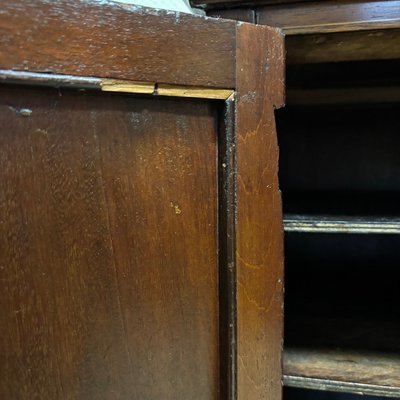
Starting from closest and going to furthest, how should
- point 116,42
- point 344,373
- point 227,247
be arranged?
point 116,42
point 227,247
point 344,373

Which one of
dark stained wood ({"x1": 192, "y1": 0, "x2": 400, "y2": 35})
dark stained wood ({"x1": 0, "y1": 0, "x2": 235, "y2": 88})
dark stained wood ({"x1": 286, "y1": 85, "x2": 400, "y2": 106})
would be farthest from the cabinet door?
dark stained wood ({"x1": 286, "y1": 85, "x2": 400, "y2": 106})

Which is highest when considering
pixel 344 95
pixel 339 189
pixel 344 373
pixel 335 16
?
pixel 335 16

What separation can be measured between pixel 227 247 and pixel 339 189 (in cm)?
72

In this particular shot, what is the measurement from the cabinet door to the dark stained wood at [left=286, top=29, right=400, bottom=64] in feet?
0.46

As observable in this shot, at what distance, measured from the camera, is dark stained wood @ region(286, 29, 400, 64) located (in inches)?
27.3

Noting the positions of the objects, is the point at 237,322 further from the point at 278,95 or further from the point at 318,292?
the point at 318,292

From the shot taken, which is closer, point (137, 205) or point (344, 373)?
point (137, 205)

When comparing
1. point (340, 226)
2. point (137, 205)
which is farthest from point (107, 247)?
point (340, 226)

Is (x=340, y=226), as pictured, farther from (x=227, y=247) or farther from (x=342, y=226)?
(x=227, y=247)

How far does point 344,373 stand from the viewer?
719 mm

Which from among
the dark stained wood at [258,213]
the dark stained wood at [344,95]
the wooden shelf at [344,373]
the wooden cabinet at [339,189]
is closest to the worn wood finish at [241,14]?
the wooden cabinet at [339,189]

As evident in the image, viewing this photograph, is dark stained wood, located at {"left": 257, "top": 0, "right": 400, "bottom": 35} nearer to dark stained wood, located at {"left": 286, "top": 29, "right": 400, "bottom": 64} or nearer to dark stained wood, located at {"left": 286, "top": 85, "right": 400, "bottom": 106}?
dark stained wood, located at {"left": 286, "top": 29, "right": 400, "bottom": 64}

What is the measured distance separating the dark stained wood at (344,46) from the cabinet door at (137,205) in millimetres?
139

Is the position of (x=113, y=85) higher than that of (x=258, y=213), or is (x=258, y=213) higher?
(x=113, y=85)
